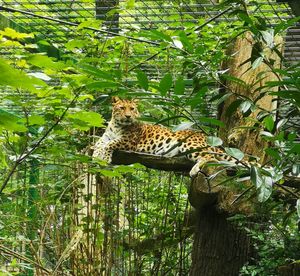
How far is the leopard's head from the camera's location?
14.2 feet

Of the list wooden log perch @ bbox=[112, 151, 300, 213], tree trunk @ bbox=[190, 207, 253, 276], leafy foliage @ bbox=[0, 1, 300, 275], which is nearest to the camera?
leafy foliage @ bbox=[0, 1, 300, 275]

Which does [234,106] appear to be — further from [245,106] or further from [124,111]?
[124,111]

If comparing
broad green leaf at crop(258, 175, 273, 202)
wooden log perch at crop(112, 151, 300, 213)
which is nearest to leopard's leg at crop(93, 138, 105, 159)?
wooden log perch at crop(112, 151, 300, 213)

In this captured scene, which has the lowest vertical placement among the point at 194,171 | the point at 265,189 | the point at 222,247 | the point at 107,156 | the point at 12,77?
the point at 222,247

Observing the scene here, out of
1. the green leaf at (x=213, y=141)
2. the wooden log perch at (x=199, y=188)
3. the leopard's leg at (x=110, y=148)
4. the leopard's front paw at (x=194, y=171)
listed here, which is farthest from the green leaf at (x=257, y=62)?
the leopard's leg at (x=110, y=148)

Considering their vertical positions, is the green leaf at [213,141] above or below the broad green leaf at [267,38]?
below

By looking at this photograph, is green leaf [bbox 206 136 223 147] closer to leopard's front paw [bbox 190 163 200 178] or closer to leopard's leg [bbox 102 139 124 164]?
leopard's front paw [bbox 190 163 200 178]

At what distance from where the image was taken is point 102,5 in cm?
409

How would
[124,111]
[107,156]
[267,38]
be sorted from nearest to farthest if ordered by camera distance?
[267,38] < [107,156] < [124,111]

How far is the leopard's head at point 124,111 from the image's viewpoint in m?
4.33

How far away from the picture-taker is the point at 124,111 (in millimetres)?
4344

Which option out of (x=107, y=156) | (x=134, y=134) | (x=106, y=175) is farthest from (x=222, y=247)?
(x=134, y=134)

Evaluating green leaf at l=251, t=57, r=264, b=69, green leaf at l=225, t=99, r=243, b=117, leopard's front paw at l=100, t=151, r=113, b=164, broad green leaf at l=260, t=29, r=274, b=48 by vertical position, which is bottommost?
leopard's front paw at l=100, t=151, r=113, b=164

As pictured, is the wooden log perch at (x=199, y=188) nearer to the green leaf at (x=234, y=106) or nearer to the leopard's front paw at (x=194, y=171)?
the leopard's front paw at (x=194, y=171)
